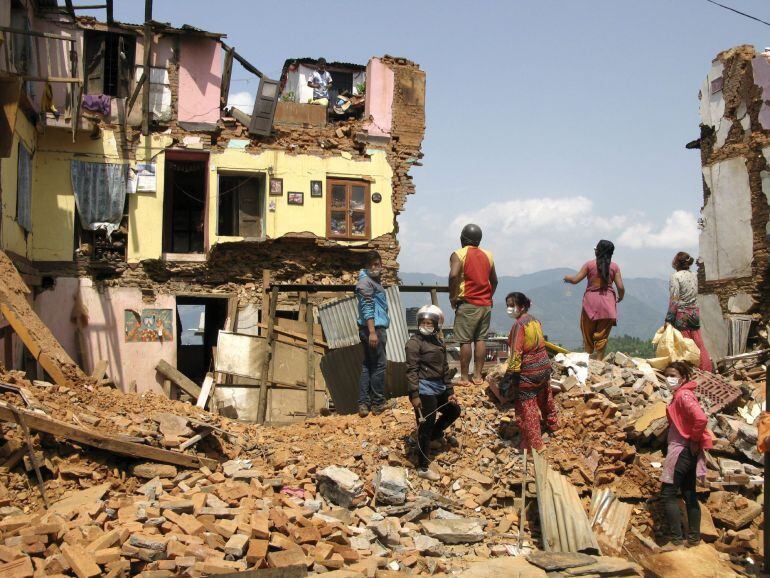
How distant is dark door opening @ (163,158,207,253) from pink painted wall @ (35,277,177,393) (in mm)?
2442

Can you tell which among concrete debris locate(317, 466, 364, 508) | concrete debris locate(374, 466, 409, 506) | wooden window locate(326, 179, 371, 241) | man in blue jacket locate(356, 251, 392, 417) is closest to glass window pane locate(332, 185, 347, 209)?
wooden window locate(326, 179, 371, 241)

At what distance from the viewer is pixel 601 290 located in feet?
36.5

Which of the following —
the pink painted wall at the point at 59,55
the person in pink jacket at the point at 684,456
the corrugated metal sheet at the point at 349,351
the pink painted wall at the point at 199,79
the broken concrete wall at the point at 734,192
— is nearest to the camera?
the person in pink jacket at the point at 684,456

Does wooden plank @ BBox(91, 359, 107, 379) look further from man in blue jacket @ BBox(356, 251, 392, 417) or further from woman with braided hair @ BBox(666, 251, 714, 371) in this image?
woman with braided hair @ BBox(666, 251, 714, 371)

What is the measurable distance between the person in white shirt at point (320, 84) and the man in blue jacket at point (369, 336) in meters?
Result: 8.59

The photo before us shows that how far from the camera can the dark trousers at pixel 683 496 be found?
25.2ft

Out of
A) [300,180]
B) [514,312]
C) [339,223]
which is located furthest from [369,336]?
[300,180]

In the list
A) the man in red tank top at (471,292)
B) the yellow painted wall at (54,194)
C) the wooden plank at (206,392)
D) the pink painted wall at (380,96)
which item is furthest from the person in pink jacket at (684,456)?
the yellow painted wall at (54,194)

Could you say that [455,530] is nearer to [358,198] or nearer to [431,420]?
[431,420]

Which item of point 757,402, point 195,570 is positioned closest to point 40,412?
point 195,570

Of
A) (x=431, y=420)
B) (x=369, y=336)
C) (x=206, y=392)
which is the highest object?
(x=369, y=336)

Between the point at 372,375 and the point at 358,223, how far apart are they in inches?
300

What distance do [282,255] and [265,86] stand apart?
387 centimetres

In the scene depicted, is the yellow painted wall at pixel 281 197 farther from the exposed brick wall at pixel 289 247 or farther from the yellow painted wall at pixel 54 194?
the yellow painted wall at pixel 54 194
